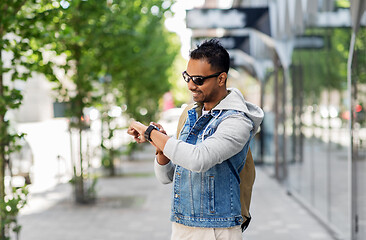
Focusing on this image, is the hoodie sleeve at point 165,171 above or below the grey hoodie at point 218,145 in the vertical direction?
below

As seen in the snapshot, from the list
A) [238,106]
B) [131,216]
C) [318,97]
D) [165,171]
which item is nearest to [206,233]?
[165,171]

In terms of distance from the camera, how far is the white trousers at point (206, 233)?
255cm

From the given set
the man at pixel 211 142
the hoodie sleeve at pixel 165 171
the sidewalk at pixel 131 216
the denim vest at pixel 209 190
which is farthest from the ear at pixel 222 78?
→ the sidewalk at pixel 131 216

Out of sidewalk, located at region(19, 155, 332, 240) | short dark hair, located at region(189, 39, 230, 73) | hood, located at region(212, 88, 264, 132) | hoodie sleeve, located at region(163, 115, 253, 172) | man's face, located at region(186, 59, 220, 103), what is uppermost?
short dark hair, located at region(189, 39, 230, 73)

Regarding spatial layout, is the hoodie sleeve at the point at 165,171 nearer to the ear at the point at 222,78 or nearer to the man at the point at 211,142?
the man at the point at 211,142

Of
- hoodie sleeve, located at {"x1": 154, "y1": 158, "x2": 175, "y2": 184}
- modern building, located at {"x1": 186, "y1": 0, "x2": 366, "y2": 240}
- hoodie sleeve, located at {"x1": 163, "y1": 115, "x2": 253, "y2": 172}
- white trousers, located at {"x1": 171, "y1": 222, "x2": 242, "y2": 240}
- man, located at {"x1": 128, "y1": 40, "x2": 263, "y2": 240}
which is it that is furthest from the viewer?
modern building, located at {"x1": 186, "y1": 0, "x2": 366, "y2": 240}

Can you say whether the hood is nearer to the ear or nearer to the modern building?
the ear

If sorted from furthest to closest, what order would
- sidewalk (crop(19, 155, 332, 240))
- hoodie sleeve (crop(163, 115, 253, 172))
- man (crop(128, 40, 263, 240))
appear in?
sidewalk (crop(19, 155, 332, 240))
man (crop(128, 40, 263, 240))
hoodie sleeve (crop(163, 115, 253, 172))

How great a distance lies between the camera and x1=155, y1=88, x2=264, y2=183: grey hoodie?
7.72ft

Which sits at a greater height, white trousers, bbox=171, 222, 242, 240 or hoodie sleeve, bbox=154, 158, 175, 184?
hoodie sleeve, bbox=154, 158, 175, 184

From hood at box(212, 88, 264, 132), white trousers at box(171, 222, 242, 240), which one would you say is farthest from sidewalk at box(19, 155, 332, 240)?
hood at box(212, 88, 264, 132)

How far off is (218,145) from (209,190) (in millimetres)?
244

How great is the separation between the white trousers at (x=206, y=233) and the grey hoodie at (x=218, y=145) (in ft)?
1.15

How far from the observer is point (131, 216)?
869 centimetres
